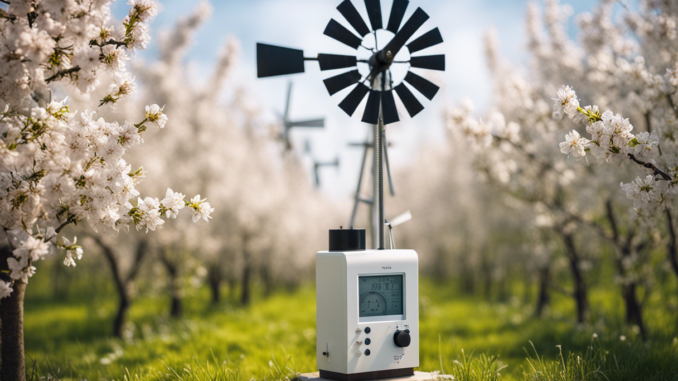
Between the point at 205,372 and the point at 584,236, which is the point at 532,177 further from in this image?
the point at 205,372

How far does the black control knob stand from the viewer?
334 cm

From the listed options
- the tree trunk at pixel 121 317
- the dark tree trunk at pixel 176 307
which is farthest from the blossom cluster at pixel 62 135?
the dark tree trunk at pixel 176 307

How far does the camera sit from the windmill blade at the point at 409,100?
3.79 meters

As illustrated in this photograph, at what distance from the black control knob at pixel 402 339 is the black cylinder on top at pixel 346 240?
0.63 metres

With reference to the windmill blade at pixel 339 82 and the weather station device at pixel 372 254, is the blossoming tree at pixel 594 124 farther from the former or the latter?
the windmill blade at pixel 339 82

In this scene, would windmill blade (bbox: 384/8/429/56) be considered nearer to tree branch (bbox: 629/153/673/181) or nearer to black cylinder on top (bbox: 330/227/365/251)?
black cylinder on top (bbox: 330/227/365/251)

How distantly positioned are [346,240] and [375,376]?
919mm

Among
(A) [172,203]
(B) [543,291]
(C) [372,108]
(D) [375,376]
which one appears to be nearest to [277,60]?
(C) [372,108]

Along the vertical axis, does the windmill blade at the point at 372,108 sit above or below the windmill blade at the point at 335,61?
below

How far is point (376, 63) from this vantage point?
148 inches

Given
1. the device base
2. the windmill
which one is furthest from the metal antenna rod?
the device base

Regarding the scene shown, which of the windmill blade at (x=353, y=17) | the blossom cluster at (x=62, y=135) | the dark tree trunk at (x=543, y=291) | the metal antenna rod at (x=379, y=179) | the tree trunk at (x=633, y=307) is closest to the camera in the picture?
the blossom cluster at (x=62, y=135)

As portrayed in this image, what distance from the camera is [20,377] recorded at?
3.37 m

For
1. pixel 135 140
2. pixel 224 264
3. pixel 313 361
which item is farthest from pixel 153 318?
pixel 135 140
